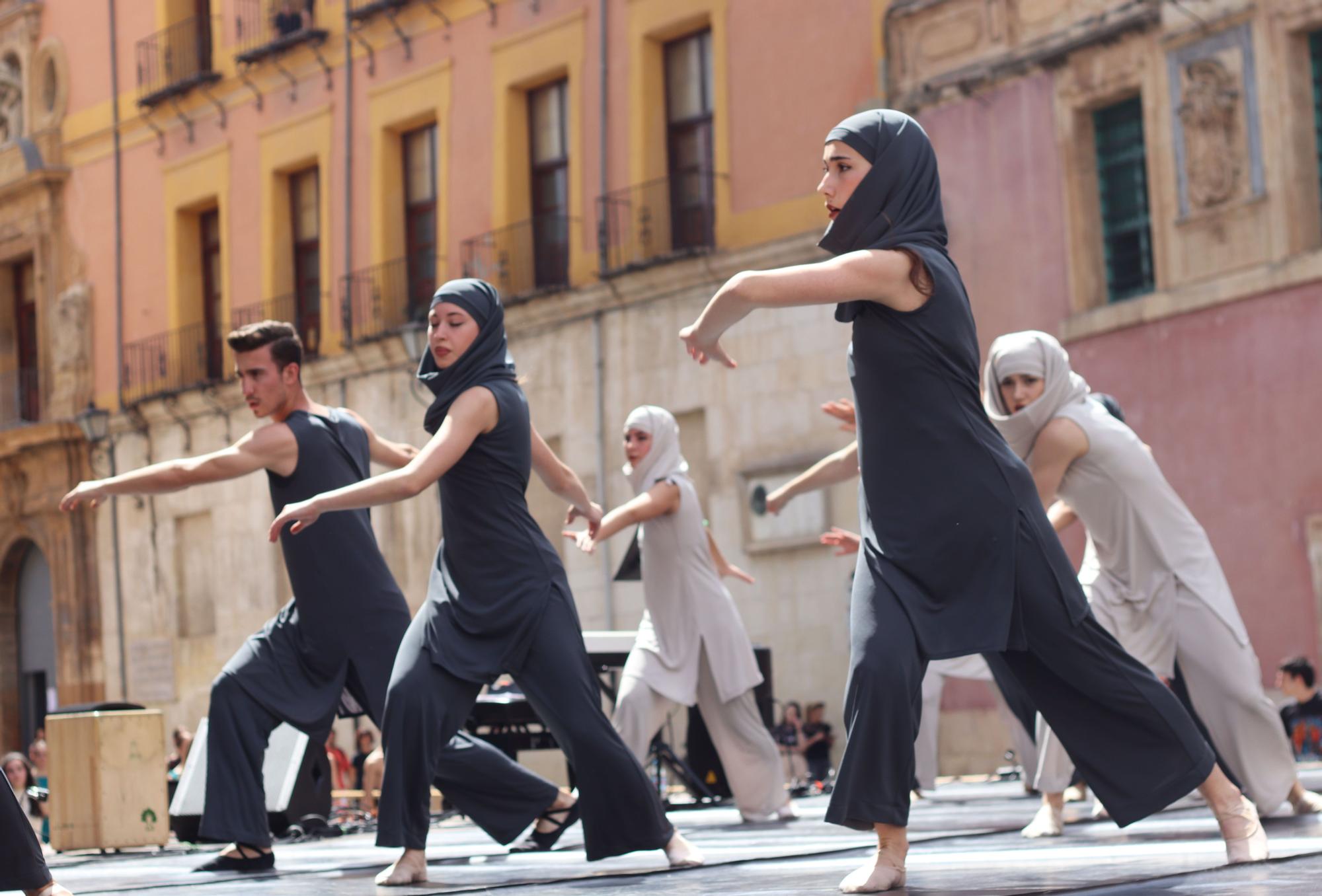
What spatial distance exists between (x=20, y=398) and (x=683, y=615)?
27245 millimetres

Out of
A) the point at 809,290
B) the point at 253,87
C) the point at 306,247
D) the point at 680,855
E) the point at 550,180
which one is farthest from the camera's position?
the point at 253,87

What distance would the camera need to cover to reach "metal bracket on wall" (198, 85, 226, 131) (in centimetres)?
3209

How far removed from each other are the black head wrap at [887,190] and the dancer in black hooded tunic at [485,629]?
1.81 metres

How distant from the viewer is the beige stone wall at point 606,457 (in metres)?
22.5

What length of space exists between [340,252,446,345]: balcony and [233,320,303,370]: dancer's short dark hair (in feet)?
63.8

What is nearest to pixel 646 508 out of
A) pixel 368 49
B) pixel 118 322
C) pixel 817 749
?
pixel 817 749

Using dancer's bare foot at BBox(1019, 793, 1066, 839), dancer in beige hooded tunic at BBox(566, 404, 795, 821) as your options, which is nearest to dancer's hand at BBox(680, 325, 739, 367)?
dancer's bare foot at BBox(1019, 793, 1066, 839)

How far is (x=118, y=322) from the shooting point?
34.0 m

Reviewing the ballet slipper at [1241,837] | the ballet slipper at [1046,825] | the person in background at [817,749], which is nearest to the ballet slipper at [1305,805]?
the ballet slipper at [1046,825]

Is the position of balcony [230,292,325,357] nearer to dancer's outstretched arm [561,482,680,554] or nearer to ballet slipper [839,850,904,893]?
dancer's outstretched arm [561,482,680,554]

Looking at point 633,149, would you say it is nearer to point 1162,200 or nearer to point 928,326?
point 1162,200

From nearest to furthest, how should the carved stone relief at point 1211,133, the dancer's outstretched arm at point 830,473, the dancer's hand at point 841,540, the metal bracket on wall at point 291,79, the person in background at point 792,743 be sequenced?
the dancer's hand at point 841,540 < the dancer's outstretched arm at point 830,473 < the carved stone relief at point 1211,133 < the person in background at point 792,743 < the metal bracket on wall at point 291,79

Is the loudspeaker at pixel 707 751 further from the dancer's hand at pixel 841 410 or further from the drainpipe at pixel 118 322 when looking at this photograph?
the drainpipe at pixel 118 322

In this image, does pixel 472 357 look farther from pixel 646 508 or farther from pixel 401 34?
pixel 401 34
